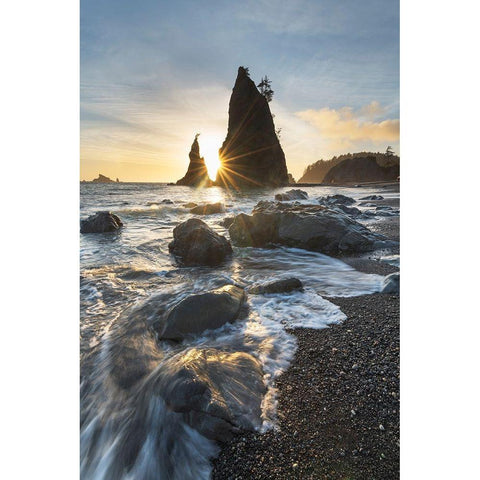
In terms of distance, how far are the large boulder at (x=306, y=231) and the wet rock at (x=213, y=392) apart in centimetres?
457

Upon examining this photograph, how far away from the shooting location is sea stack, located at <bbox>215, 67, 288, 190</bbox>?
178ft

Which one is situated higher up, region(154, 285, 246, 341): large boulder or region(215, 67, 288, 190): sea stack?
region(215, 67, 288, 190): sea stack

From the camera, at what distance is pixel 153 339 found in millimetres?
2807

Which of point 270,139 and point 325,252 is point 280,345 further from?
point 270,139

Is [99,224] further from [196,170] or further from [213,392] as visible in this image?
[196,170]

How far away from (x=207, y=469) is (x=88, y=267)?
5210 mm

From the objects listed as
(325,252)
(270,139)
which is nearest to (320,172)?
(270,139)

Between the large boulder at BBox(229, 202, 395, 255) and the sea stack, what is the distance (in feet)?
156

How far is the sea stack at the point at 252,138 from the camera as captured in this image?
5431 centimetres

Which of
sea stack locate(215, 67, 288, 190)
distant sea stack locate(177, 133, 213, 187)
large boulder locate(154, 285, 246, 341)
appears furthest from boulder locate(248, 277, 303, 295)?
distant sea stack locate(177, 133, 213, 187)

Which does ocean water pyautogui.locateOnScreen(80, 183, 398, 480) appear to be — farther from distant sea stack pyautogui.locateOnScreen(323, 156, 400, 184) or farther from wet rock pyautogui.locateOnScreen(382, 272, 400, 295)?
distant sea stack pyautogui.locateOnScreen(323, 156, 400, 184)

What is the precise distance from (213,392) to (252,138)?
5847 centimetres

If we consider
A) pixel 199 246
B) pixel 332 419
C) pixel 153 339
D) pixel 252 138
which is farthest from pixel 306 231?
pixel 252 138
